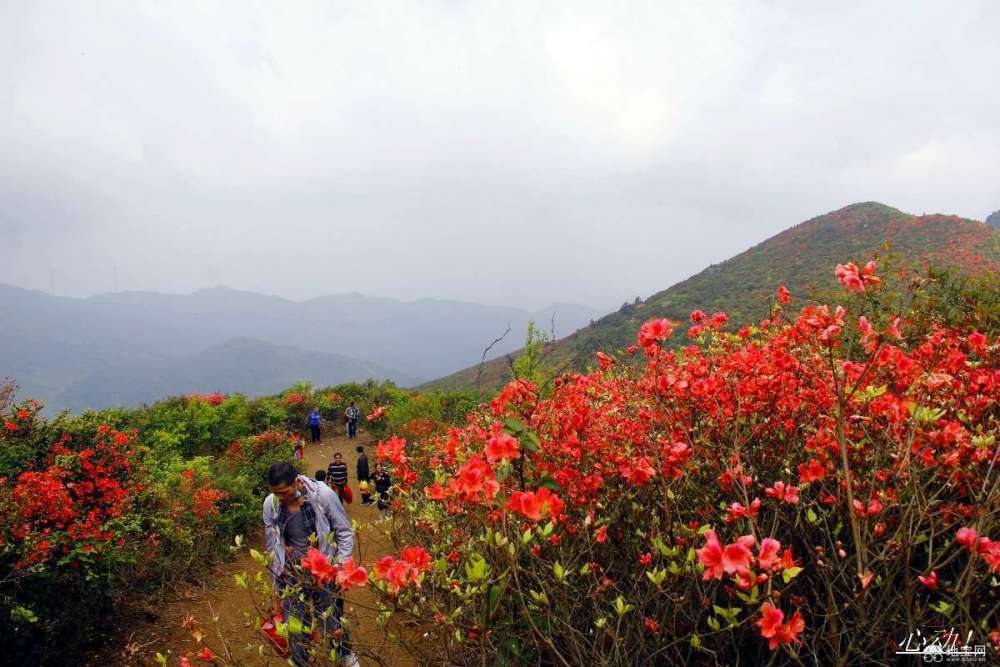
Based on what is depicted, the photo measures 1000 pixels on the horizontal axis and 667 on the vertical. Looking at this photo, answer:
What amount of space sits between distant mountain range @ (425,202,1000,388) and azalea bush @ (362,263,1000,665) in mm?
24300

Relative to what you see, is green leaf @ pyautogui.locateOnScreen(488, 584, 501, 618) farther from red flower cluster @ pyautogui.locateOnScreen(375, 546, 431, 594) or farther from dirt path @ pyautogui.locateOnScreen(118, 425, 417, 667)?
dirt path @ pyautogui.locateOnScreen(118, 425, 417, 667)

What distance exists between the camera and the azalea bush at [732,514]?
203 cm

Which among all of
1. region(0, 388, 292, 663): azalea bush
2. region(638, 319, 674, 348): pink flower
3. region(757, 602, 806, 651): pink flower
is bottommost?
region(0, 388, 292, 663): azalea bush

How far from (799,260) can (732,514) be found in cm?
4572

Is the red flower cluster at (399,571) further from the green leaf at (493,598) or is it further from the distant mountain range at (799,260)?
the distant mountain range at (799,260)

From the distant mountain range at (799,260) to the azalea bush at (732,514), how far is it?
24.3 metres

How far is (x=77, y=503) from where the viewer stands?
15.9ft

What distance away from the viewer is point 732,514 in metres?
2.38

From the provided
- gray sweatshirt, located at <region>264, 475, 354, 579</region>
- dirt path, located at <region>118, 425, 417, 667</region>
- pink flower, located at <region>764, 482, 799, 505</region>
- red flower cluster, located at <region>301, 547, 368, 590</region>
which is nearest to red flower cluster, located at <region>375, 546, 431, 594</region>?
red flower cluster, located at <region>301, 547, 368, 590</region>

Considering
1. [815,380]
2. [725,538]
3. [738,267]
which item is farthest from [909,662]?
[738,267]

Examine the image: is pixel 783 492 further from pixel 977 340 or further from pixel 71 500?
pixel 71 500

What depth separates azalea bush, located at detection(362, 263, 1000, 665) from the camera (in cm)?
203

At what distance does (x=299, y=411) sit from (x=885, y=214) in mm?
50876

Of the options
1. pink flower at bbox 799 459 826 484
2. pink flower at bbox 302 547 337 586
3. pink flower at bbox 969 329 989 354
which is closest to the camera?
pink flower at bbox 302 547 337 586
